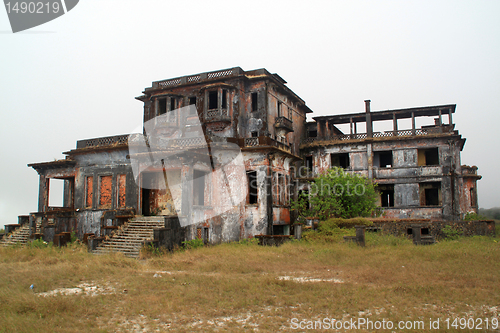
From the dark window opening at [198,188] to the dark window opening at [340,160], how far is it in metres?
13.9

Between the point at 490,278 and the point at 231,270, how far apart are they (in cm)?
783

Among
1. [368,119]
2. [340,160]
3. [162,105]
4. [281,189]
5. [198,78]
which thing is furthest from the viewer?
[340,160]

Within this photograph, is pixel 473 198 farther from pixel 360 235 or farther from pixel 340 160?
pixel 360 235

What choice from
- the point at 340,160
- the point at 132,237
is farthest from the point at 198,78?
the point at 340,160

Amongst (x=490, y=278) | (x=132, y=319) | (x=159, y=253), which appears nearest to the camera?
(x=132, y=319)

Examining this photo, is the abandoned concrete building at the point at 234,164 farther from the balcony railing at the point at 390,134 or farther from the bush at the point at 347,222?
the bush at the point at 347,222

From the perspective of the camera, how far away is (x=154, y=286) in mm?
10359

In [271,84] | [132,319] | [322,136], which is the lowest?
[132,319]

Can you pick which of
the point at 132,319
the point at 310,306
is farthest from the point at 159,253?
the point at 310,306

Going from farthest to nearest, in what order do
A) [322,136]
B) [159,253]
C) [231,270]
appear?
[322,136], [159,253], [231,270]

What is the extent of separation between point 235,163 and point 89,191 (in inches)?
391

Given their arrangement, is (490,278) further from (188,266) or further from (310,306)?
(188,266)

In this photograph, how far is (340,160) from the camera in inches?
1265

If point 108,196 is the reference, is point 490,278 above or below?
below
